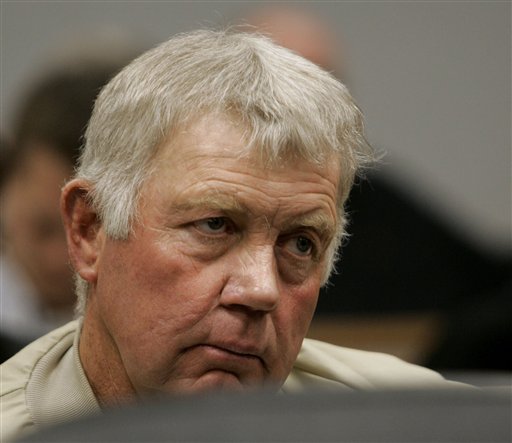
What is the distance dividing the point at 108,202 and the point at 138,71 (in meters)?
0.28

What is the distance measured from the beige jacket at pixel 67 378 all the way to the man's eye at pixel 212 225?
0.46 meters

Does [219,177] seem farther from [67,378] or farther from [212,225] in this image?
[67,378]

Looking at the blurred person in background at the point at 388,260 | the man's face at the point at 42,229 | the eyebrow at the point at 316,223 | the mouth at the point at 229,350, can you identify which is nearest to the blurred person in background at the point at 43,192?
the man's face at the point at 42,229

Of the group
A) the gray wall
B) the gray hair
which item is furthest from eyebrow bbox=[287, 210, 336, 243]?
the gray wall

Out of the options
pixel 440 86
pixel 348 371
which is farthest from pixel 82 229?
pixel 440 86

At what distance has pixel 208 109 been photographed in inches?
123

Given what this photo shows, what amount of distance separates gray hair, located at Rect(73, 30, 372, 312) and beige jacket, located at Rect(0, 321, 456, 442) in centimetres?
37

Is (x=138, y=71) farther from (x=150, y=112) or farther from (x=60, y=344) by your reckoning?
(x=60, y=344)

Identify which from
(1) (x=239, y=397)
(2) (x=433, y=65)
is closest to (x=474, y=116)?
(2) (x=433, y=65)

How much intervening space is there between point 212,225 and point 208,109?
24cm

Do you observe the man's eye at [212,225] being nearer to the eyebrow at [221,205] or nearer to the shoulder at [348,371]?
the eyebrow at [221,205]

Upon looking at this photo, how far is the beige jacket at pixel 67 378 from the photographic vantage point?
10.7 ft

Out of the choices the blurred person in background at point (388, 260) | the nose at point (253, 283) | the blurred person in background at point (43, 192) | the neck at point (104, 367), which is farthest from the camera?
the blurred person in background at point (388, 260)

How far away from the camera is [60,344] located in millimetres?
3514
